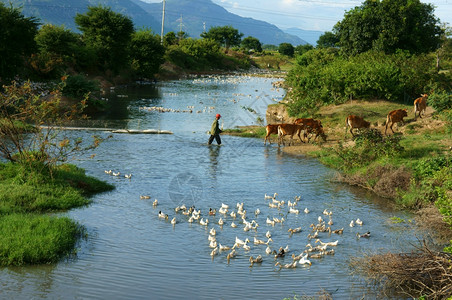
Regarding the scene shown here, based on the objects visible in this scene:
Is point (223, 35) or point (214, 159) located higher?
point (223, 35)

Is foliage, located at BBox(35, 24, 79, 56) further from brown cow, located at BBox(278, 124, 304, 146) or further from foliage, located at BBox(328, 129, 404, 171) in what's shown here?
foliage, located at BBox(328, 129, 404, 171)

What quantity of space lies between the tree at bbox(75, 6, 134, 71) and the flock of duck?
154 ft

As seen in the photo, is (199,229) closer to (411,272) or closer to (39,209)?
(39,209)

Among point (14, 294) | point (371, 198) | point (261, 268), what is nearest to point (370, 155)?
point (371, 198)

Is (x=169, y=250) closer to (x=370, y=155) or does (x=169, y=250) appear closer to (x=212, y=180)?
(x=212, y=180)

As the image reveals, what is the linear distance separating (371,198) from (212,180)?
579 cm

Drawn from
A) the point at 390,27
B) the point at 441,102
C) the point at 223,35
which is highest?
the point at 223,35

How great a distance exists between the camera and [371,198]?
17469 millimetres

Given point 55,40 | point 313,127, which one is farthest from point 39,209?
point 55,40

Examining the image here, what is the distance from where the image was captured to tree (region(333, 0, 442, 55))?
37.9 metres

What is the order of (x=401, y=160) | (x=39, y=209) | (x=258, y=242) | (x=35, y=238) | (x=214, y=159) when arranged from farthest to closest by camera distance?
1. (x=214, y=159)
2. (x=401, y=160)
3. (x=39, y=209)
4. (x=258, y=242)
5. (x=35, y=238)

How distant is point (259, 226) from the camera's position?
1411 cm

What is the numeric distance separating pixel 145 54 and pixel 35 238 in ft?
190

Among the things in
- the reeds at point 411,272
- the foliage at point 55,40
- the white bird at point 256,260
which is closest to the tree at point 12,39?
the foliage at point 55,40
